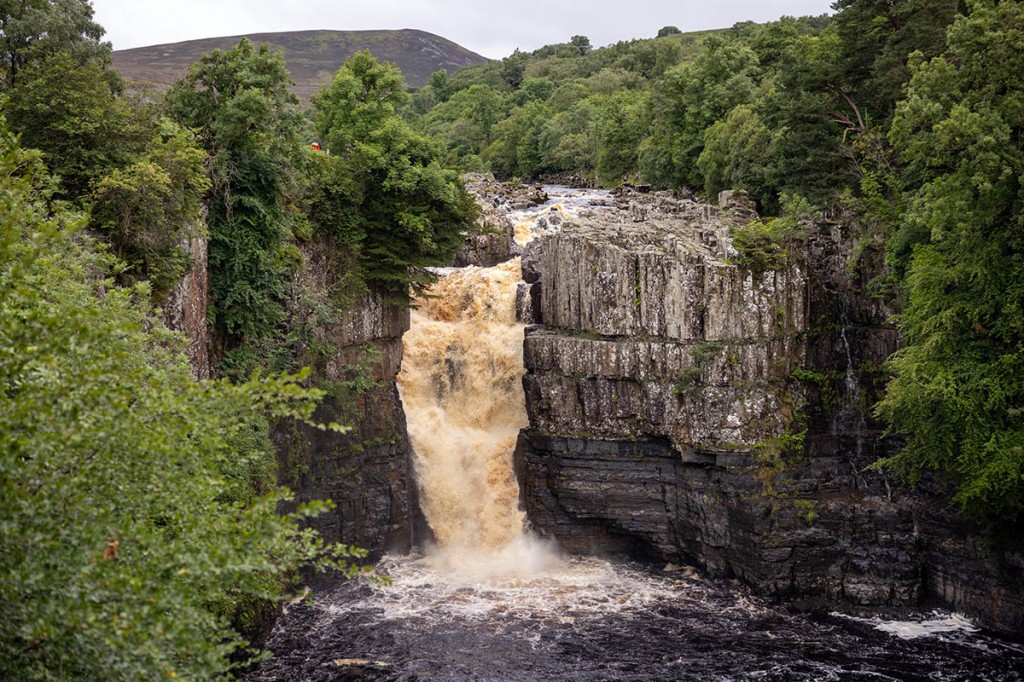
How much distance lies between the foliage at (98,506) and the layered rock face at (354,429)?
19.7 meters

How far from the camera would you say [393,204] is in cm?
3812

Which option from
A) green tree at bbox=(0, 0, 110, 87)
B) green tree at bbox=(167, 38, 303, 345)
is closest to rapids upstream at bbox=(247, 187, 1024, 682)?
green tree at bbox=(167, 38, 303, 345)

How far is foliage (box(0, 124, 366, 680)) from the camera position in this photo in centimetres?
1270

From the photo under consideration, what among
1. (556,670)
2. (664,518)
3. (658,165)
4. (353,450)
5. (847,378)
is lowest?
(556,670)

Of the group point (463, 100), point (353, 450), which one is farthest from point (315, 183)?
point (463, 100)

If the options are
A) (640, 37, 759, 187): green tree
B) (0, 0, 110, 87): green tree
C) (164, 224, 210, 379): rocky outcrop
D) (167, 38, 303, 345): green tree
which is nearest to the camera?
(0, 0, 110, 87): green tree

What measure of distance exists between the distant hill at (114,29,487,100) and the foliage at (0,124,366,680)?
22133 mm

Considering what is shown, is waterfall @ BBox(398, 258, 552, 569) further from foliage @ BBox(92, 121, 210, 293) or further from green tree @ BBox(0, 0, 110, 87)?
green tree @ BBox(0, 0, 110, 87)

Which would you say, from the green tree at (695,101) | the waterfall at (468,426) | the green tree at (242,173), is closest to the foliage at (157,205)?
the green tree at (242,173)

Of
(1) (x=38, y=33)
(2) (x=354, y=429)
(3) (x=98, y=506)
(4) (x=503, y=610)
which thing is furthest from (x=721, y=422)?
(1) (x=38, y=33)

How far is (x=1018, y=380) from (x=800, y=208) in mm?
13803

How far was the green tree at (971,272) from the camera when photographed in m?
27.2

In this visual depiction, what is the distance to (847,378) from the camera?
37.5 metres

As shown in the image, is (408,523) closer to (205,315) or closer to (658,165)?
(205,315)
